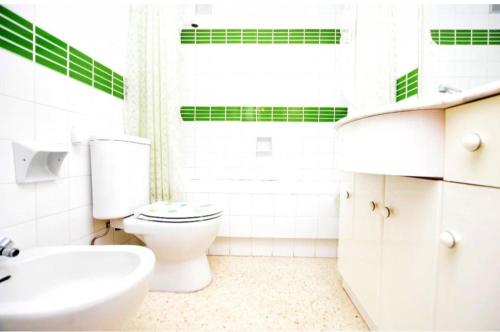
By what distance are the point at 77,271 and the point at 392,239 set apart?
1075mm

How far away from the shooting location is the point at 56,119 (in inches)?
37.9

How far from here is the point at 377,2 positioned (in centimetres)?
130

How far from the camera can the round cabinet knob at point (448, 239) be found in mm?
496

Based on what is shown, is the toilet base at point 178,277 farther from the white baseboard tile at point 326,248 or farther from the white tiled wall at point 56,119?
the white baseboard tile at point 326,248

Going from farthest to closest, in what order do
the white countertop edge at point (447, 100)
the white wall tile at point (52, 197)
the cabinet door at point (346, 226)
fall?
the cabinet door at point (346, 226)
the white wall tile at point (52, 197)
the white countertop edge at point (447, 100)

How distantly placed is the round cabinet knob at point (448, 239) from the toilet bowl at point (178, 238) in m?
0.89

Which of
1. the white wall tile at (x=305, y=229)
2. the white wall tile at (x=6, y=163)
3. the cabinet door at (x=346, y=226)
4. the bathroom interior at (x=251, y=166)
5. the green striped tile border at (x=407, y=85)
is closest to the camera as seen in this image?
the bathroom interior at (x=251, y=166)

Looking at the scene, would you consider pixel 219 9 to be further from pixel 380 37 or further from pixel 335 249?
pixel 335 249

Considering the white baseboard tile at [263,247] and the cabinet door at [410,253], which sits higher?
the cabinet door at [410,253]

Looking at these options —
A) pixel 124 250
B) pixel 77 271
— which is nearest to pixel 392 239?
pixel 124 250

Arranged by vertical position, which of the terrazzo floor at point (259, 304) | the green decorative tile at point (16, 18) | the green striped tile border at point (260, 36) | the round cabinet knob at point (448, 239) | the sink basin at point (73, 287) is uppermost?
the green striped tile border at point (260, 36)

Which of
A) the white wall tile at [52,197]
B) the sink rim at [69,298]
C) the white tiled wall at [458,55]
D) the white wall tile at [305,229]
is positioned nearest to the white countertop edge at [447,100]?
the white tiled wall at [458,55]

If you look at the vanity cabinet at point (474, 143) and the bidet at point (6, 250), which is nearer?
the vanity cabinet at point (474, 143)

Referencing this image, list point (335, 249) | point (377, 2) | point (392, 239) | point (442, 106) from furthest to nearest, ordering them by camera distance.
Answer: point (335, 249)
point (377, 2)
point (392, 239)
point (442, 106)
